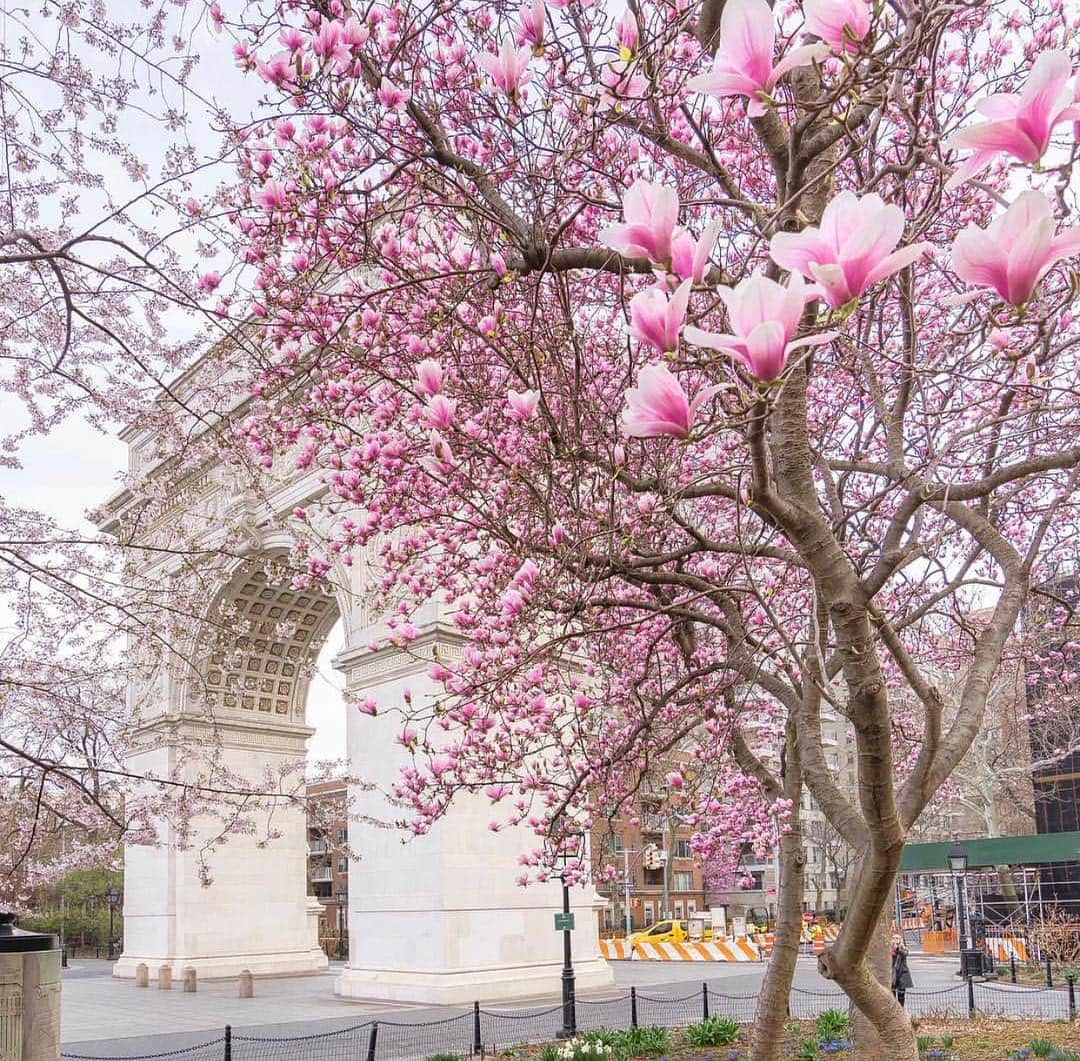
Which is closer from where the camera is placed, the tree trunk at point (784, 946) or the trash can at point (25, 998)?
the trash can at point (25, 998)

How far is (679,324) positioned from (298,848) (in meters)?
30.8

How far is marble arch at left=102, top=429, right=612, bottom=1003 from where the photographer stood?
1962 centimetres

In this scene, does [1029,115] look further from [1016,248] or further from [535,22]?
[535,22]

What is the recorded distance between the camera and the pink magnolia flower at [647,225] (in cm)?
250

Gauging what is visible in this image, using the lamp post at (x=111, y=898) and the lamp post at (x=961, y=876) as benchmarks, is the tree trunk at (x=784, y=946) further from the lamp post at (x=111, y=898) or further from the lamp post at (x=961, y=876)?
the lamp post at (x=111, y=898)

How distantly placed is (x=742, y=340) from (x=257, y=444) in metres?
7.44

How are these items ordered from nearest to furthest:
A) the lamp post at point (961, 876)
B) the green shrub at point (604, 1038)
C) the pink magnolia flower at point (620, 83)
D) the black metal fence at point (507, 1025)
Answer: the pink magnolia flower at point (620, 83) < the green shrub at point (604, 1038) < the black metal fence at point (507, 1025) < the lamp post at point (961, 876)

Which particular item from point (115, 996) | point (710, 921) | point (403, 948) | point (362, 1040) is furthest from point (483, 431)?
point (710, 921)

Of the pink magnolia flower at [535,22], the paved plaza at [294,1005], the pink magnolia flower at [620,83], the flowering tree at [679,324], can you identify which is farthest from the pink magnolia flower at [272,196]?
the paved plaza at [294,1005]

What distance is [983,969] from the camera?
27000mm

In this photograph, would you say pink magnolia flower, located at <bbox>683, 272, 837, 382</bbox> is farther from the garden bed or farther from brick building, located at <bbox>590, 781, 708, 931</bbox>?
brick building, located at <bbox>590, 781, 708, 931</bbox>

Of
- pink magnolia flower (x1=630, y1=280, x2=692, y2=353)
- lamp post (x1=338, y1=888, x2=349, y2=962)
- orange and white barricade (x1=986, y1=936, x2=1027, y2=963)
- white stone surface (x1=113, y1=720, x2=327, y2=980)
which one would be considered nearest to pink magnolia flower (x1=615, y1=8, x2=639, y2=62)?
pink magnolia flower (x1=630, y1=280, x2=692, y2=353)

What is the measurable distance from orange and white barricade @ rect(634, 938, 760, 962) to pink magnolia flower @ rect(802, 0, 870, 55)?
119 feet

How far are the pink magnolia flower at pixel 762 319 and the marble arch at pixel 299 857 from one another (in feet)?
29.3
